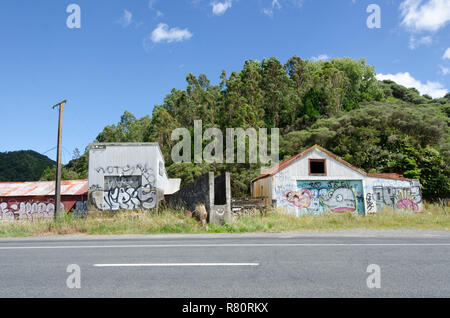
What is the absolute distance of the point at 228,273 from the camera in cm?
470

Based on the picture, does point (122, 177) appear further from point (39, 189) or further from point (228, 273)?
point (228, 273)

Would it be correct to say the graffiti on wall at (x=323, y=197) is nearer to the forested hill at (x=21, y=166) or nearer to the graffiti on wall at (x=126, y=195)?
the graffiti on wall at (x=126, y=195)

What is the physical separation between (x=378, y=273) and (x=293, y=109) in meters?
49.1

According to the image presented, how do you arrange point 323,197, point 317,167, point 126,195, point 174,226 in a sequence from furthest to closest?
point 317,167, point 323,197, point 126,195, point 174,226

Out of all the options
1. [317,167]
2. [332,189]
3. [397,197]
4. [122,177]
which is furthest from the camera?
[317,167]

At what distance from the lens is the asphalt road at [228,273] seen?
379cm

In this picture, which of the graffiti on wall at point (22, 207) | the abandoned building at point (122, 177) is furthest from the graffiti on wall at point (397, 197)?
the graffiti on wall at point (22, 207)

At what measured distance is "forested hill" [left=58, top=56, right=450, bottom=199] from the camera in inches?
1230

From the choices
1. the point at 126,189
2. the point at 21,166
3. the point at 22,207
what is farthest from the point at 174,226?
the point at 21,166

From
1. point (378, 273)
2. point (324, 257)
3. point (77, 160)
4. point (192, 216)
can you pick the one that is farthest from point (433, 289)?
point (77, 160)

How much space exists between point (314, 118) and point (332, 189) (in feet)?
96.4

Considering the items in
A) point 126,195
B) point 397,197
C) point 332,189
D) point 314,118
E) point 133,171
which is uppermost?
point 314,118

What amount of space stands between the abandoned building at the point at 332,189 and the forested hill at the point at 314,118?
26.2ft
